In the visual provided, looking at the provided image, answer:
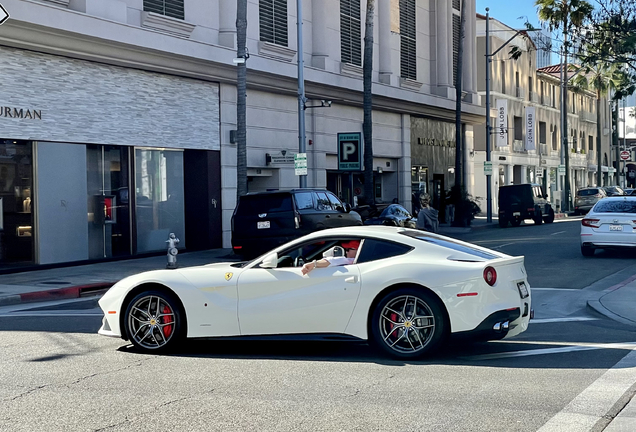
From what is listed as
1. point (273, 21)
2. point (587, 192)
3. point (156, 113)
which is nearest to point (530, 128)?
point (587, 192)

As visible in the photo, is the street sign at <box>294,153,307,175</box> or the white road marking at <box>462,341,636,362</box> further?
the street sign at <box>294,153,307,175</box>

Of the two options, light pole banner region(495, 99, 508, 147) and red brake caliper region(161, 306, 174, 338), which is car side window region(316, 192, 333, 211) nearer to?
red brake caliper region(161, 306, 174, 338)

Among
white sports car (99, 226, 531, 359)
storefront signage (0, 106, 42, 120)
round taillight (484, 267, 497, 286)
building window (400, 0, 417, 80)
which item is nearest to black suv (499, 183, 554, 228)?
building window (400, 0, 417, 80)

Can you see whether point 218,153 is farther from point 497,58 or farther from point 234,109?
point 497,58

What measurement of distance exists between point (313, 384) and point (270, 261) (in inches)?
66.2

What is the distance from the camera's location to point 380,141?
3531cm

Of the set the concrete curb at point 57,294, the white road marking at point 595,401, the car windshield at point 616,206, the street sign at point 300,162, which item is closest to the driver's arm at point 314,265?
the white road marking at point 595,401

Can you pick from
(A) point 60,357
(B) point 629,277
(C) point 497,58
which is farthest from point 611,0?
(C) point 497,58

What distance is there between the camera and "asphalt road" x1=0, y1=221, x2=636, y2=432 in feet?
19.1

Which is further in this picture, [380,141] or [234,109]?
[380,141]

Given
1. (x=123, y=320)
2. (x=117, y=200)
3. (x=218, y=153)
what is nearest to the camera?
(x=123, y=320)

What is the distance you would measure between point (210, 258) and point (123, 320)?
13.8m

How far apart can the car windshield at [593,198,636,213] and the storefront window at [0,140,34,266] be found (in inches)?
546

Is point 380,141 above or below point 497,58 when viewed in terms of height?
below
